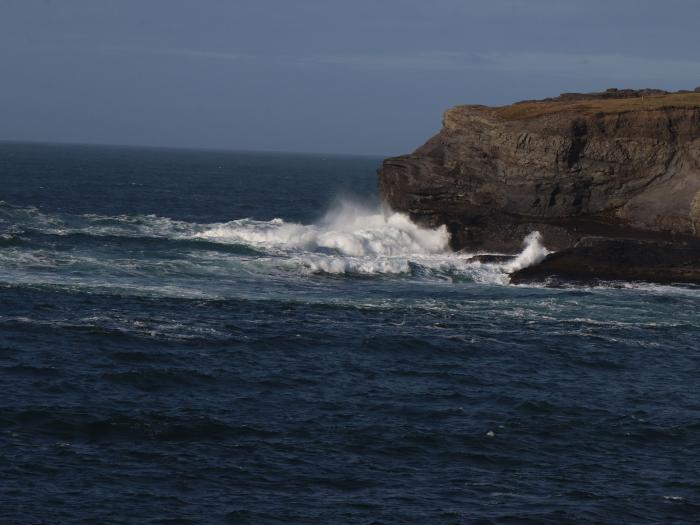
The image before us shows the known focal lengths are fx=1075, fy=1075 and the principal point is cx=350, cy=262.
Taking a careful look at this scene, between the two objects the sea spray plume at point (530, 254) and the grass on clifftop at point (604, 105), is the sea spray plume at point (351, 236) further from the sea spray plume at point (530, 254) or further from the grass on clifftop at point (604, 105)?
the grass on clifftop at point (604, 105)

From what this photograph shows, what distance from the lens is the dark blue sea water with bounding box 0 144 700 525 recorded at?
86.3ft

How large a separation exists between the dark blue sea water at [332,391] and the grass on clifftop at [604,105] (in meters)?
11.4

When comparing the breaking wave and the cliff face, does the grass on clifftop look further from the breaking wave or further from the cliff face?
the breaking wave

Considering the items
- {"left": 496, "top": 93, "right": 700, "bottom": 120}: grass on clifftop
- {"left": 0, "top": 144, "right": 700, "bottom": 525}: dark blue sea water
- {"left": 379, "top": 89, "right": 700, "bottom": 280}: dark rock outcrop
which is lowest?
{"left": 0, "top": 144, "right": 700, "bottom": 525}: dark blue sea water

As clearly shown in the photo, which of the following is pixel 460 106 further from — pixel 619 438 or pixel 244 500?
pixel 244 500

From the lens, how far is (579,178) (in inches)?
2616

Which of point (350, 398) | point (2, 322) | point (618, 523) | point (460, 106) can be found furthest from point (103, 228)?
point (618, 523)

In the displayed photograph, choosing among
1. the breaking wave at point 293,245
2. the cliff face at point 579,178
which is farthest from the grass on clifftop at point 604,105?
the breaking wave at point 293,245

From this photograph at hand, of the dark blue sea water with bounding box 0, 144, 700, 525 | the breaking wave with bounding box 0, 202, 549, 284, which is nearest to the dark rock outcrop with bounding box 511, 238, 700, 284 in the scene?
the dark blue sea water with bounding box 0, 144, 700, 525

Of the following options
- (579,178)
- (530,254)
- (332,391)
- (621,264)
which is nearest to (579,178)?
(579,178)

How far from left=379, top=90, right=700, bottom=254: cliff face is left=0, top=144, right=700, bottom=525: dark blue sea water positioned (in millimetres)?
4585

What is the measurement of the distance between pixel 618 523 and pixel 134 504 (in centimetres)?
1134

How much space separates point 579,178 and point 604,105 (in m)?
6.99

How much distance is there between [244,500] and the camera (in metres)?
25.9
